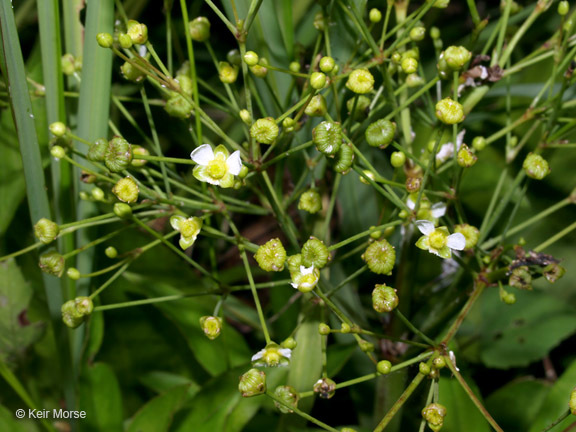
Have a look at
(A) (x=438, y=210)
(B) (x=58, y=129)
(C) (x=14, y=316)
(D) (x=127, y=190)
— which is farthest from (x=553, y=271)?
(C) (x=14, y=316)

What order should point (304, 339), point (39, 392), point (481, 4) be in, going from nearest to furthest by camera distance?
point (304, 339) → point (39, 392) → point (481, 4)

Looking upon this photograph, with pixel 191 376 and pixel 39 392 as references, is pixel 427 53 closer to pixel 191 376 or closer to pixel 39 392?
pixel 191 376

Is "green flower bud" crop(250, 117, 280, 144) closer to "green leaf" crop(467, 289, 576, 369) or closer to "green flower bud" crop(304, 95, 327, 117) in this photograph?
"green flower bud" crop(304, 95, 327, 117)

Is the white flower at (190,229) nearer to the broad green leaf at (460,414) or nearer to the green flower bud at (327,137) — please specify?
the green flower bud at (327,137)

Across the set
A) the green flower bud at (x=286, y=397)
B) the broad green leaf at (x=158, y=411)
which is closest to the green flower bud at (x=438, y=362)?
the green flower bud at (x=286, y=397)

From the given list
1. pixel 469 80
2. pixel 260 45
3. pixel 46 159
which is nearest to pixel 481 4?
pixel 469 80

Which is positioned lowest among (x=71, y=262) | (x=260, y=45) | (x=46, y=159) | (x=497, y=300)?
(x=497, y=300)

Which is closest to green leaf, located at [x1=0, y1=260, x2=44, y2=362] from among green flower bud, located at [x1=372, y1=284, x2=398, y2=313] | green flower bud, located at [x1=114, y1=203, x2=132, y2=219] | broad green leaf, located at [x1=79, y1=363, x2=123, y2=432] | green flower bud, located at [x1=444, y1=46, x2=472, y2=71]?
broad green leaf, located at [x1=79, y1=363, x2=123, y2=432]
